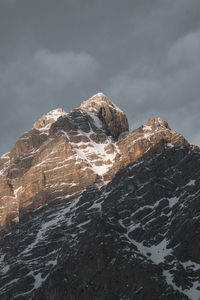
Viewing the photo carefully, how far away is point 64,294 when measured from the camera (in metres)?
192

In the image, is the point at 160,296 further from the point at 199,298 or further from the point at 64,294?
the point at 64,294

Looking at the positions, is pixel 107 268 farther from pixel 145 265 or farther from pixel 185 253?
pixel 185 253

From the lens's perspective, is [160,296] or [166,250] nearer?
[160,296]

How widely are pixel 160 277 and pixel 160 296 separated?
763 cm

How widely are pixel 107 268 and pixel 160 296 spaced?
21.9 m

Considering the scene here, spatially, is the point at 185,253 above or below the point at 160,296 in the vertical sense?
above

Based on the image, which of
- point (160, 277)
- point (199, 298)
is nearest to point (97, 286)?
point (160, 277)

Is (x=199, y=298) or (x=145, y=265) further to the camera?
(x=145, y=265)

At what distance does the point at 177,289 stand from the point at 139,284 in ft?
36.0

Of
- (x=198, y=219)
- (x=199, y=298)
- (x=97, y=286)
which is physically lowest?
(x=199, y=298)

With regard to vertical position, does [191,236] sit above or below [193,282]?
above

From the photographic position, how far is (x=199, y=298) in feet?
579

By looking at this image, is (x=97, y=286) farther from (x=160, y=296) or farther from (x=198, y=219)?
(x=198, y=219)

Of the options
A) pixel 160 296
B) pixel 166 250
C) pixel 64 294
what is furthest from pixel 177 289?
pixel 64 294
